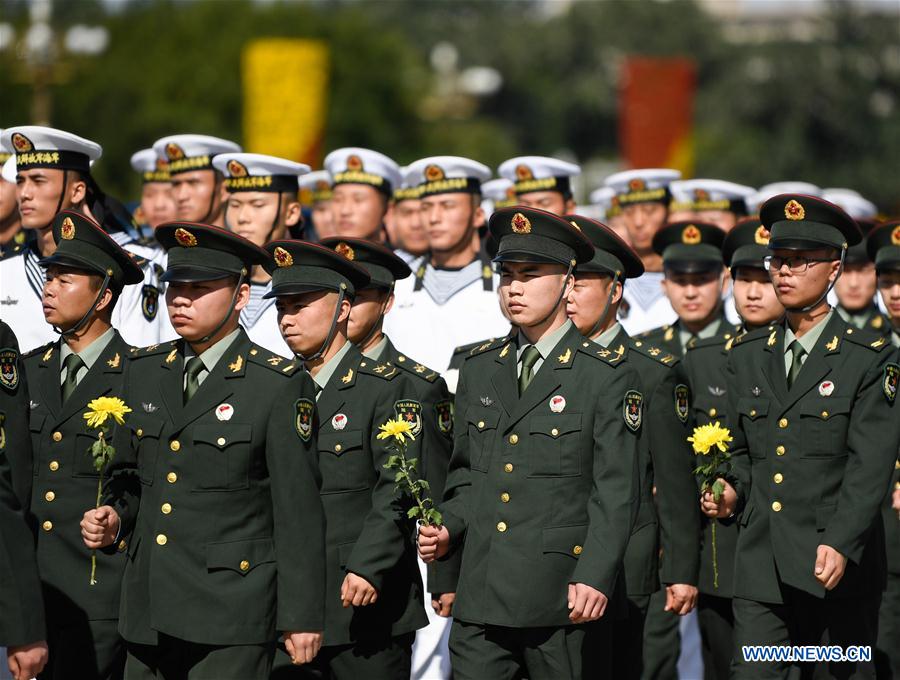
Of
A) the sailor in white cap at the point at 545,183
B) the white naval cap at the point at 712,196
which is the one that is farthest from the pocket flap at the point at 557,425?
the white naval cap at the point at 712,196

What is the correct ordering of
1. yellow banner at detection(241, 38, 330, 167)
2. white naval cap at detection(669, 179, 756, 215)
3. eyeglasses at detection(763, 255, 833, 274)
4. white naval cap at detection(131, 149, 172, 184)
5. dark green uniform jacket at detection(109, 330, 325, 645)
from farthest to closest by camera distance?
yellow banner at detection(241, 38, 330, 167) < white naval cap at detection(669, 179, 756, 215) < white naval cap at detection(131, 149, 172, 184) < eyeglasses at detection(763, 255, 833, 274) < dark green uniform jacket at detection(109, 330, 325, 645)

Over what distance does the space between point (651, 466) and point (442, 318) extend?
8.76 feet

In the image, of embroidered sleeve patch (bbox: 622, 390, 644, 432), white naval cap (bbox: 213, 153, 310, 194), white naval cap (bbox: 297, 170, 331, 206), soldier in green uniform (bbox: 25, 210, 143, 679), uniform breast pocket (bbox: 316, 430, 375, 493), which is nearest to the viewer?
embroidered sleeve patch (bbox: 622, 390, 644, 432)

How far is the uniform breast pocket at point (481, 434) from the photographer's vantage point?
24.1 feet

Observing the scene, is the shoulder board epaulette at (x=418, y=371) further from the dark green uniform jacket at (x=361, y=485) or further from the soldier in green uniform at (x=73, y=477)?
the soldier in green uniform at (x=73, y=477)

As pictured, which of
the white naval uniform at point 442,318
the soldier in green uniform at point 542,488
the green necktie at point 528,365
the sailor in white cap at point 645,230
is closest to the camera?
the soldier in green uniform at point 542,488

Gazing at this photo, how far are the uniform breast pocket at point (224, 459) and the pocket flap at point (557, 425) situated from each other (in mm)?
1291

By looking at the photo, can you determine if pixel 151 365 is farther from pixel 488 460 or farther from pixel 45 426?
pixel 488 460

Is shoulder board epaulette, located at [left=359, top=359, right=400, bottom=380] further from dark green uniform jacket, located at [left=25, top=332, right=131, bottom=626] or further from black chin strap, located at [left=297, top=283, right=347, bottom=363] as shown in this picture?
dark green uniform jacket, located at [left=25, top=332, right=131, bottom=626]

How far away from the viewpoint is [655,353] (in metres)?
8.73

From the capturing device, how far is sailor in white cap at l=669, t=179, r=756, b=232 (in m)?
13.6

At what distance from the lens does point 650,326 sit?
12188 millimetres

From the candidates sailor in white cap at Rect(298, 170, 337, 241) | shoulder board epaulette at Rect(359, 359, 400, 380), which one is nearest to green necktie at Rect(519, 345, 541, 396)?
shoulder board epaulette at Rect(359, 359, 400, 380)

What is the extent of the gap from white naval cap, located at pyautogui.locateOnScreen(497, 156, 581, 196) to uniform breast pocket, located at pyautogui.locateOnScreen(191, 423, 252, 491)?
19.6ft
